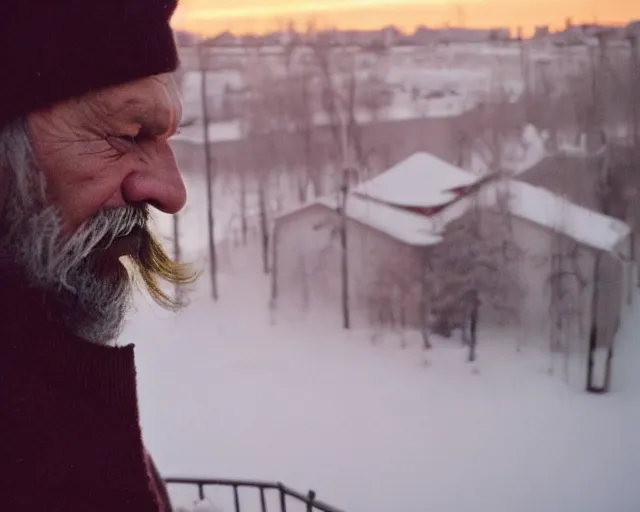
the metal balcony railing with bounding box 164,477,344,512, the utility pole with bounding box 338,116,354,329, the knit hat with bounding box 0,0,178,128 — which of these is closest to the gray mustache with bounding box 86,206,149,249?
the knit hat with bounding box 0,0,178,128

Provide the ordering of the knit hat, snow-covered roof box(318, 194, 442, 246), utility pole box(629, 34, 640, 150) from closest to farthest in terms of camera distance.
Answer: the knit hat → utility pole box(629, 34, 640, 150) → snow-covered roof box(318, 194, 442, 246)

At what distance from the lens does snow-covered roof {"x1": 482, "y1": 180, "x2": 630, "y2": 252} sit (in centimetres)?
153

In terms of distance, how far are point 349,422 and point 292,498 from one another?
26 cm

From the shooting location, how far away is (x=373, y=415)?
66.1 inches

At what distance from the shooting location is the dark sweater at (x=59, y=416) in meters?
0.45

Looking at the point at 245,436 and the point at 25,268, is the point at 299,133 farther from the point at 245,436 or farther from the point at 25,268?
the point at 25,268

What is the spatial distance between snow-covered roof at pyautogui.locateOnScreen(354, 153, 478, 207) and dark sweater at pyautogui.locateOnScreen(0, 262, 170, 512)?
119cm

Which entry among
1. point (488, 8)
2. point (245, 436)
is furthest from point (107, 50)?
point (245, 436)

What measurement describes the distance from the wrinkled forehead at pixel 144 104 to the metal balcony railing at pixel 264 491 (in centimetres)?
133

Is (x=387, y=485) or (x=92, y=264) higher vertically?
(x=92, y=264)

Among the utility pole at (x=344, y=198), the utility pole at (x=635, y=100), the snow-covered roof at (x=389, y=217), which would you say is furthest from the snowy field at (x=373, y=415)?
the utility pole at (x=635, y=100)

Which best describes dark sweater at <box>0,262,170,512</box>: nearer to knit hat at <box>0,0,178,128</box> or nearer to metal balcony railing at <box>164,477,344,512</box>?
knit hat at <box>0,0,178,128</box>

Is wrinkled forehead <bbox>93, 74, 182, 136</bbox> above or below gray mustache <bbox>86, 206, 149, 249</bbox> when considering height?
above

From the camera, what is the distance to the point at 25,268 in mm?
483
